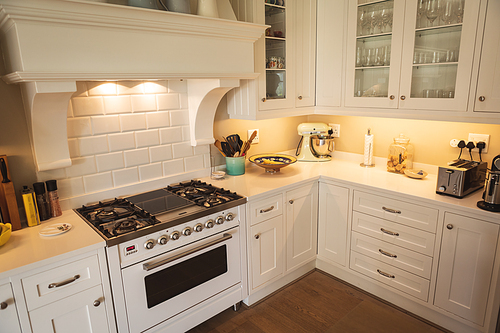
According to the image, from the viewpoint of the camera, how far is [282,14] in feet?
8.21

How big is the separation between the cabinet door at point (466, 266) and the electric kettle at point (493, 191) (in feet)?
0.33

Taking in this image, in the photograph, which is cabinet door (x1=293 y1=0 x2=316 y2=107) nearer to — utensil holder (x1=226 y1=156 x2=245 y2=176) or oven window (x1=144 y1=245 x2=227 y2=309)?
utensil holder (x1=226 y1=156 x2=245 y2=176)

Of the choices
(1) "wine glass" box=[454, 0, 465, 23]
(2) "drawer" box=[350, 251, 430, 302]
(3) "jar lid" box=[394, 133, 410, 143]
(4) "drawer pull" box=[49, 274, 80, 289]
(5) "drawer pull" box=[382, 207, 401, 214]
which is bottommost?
(2) "drawer" box=[350, 251, 430, 302]

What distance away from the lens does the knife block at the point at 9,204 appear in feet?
5.58

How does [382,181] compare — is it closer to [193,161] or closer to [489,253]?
[489,253]

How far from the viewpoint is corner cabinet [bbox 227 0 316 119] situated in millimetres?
2414

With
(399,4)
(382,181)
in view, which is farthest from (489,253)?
(399,4)

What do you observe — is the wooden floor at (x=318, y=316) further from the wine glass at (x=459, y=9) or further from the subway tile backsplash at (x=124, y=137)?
the wine glass at (x=459, y=9)

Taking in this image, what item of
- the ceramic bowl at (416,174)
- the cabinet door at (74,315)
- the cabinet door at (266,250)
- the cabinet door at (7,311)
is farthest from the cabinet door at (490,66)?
the cabinet door at (7,311)

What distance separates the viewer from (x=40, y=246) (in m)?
1.57

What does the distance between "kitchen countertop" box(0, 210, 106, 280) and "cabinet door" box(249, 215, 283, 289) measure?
105cm

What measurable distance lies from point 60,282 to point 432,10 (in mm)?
2613

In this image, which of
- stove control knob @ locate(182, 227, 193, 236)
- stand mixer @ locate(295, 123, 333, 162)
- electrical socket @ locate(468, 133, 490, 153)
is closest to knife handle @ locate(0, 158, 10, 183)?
stove control knob @ locate(182, 227, 193, 236)

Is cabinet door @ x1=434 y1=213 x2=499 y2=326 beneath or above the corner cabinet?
beneath
